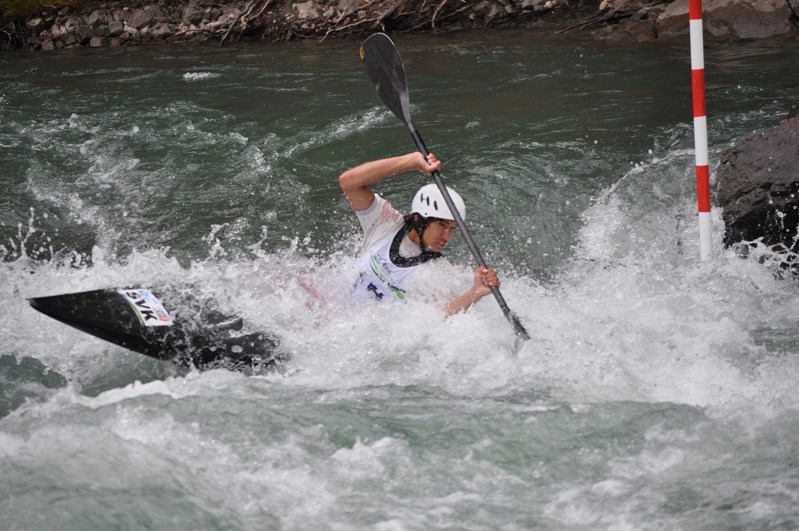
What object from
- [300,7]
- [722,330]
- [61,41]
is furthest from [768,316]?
[61,41]

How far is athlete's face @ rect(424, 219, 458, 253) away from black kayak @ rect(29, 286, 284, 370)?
39.9 inches

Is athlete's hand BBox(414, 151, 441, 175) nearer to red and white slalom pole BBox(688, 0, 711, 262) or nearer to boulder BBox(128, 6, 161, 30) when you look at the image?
red and white slalom pole BBox(688, 0, 711, 262)

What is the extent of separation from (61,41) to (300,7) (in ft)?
12.3

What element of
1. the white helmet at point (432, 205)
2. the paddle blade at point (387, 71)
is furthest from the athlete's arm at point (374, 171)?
the paddle blade at point (387, 71)

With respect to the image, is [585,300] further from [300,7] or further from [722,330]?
[300,7]

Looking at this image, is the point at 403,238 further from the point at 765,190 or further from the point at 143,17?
the point at 143,17

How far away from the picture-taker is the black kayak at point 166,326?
448 cm

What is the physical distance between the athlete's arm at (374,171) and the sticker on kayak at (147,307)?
1.22 metres

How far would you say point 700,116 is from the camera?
16.5 ft

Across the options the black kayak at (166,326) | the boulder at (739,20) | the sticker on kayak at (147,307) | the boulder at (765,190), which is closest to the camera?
the black kayak at (166,326)

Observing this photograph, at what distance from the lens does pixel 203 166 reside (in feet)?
25.6

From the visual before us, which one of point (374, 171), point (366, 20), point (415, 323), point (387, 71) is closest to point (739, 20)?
point (366, 20)

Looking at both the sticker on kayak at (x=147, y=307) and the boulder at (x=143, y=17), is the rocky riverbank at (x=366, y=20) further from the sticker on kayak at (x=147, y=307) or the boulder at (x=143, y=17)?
the sticker on kayak at (x=147, y=307)

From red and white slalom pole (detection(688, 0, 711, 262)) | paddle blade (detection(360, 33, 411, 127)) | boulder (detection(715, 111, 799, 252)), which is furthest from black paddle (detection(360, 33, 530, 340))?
boulder (detection(715, 111, 799, 252))
